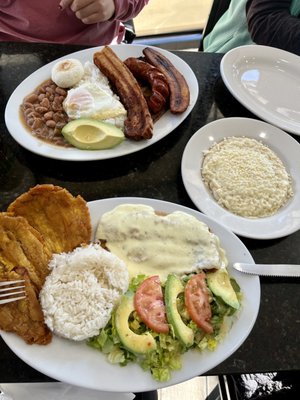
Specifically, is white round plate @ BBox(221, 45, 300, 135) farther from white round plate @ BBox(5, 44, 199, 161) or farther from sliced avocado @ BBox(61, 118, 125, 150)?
sliced avocado @ BBox(61, 118, 125, 150)

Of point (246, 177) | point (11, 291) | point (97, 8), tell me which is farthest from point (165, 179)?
point (97, 8)

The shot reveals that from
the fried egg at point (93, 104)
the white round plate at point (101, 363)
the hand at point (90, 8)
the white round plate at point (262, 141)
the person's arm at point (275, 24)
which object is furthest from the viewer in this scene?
the person's arm at point (275, 24)

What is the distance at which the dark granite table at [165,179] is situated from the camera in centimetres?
117

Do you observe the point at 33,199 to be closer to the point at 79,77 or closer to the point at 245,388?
the point at 79,77

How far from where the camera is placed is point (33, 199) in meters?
1.22

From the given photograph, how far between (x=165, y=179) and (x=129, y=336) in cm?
68

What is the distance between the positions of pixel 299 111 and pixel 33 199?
1.24m

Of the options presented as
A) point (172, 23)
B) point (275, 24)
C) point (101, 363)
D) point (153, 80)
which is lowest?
point (172, 23)

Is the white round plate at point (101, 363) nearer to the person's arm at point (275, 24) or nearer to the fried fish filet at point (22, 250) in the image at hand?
the fried fish filet at point (22, 250)

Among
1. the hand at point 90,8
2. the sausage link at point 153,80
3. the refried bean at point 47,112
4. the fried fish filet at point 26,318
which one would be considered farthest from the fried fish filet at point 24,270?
the hand at point 90,8

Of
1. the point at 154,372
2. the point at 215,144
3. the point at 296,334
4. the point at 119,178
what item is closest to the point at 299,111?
the point at 215,144

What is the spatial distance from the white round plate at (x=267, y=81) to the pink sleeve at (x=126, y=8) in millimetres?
505

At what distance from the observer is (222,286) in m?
1.15

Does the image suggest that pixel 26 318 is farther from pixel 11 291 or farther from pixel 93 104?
pixel 93 104
